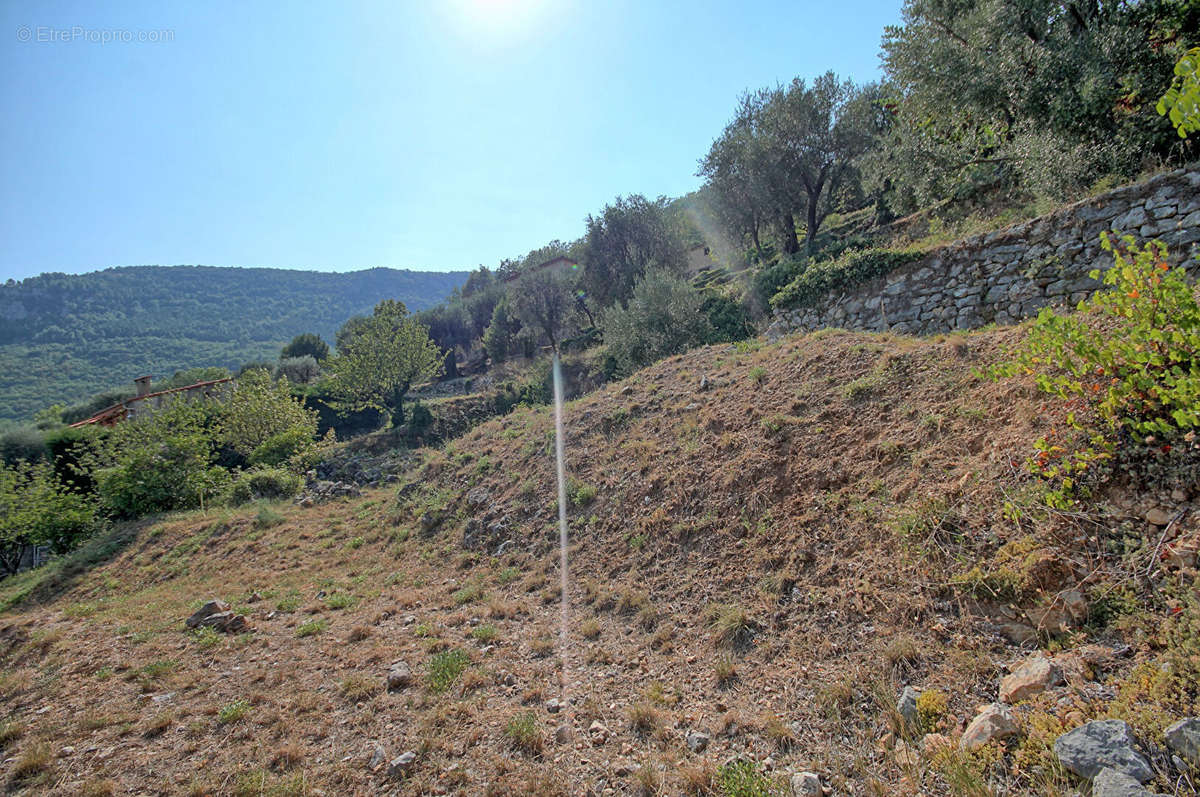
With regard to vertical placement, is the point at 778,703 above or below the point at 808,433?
below

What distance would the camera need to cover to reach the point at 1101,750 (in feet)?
6.46

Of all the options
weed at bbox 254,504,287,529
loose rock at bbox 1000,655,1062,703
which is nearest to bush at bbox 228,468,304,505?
weed at bbox 254,504,287,529

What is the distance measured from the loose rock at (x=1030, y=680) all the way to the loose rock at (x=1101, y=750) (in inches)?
14.5

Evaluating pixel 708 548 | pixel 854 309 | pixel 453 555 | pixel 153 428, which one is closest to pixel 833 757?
pixel 708 548

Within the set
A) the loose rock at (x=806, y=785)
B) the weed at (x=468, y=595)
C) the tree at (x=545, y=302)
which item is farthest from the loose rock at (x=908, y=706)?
the tree at (x=545, y=302)

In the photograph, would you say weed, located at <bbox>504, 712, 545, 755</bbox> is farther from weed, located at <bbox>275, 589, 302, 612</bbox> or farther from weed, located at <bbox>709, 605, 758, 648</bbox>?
weed, located at <bbox>275, 589, 302, 612</bbox>

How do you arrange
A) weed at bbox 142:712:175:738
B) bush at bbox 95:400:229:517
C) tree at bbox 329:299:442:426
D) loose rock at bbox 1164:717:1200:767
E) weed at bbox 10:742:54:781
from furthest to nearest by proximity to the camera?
Result: tree at bbox 329:299:442:426 < bush at bbox 95:400:229:517 < weed at bbox 142:712:175:738 < weed at bbox 10:742:54:781 < loose rock at bbox 1164:717:1200:767

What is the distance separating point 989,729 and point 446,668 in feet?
→ 12.2

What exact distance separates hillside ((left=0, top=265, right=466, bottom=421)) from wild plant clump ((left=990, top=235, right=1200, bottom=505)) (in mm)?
74872

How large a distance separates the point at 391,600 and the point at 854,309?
34.6 ft

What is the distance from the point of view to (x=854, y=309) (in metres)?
11.0

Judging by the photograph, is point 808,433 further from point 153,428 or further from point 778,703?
point 153,428

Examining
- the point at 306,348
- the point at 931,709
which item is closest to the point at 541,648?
the point at 931,709

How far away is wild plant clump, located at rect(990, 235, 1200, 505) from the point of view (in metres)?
2.59
